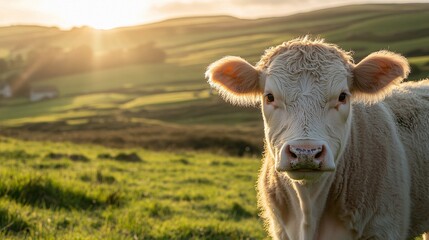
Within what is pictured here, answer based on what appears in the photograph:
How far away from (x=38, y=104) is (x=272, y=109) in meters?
73.7

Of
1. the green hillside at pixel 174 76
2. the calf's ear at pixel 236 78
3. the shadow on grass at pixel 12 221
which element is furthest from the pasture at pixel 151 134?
the calf's ear at pixel 236 78

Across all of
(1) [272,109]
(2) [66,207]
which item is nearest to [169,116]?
(2) [66,207]

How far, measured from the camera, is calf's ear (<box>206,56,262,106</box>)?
557 centimetres

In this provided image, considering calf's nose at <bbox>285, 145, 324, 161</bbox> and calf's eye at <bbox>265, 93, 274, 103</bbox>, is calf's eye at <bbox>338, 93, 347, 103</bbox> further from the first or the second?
calf's nose at <bbox>285, 145, 324, 161</bbox>

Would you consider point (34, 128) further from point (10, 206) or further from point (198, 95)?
point (10, 206)

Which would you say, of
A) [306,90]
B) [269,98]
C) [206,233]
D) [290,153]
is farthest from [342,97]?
[206,233]

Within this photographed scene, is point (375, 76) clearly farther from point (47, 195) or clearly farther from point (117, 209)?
point (47, 195)

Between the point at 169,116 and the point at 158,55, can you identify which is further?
the point at 158,55

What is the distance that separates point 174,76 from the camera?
9256cm

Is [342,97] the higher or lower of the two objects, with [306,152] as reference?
higher

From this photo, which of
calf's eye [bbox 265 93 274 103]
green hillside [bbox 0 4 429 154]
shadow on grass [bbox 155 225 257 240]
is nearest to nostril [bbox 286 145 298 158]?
calf's eye [bbox 265 93 274 103]

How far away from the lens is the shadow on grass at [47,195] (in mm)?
8289

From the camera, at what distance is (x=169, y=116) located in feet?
195

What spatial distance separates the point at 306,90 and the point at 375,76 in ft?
2.86
